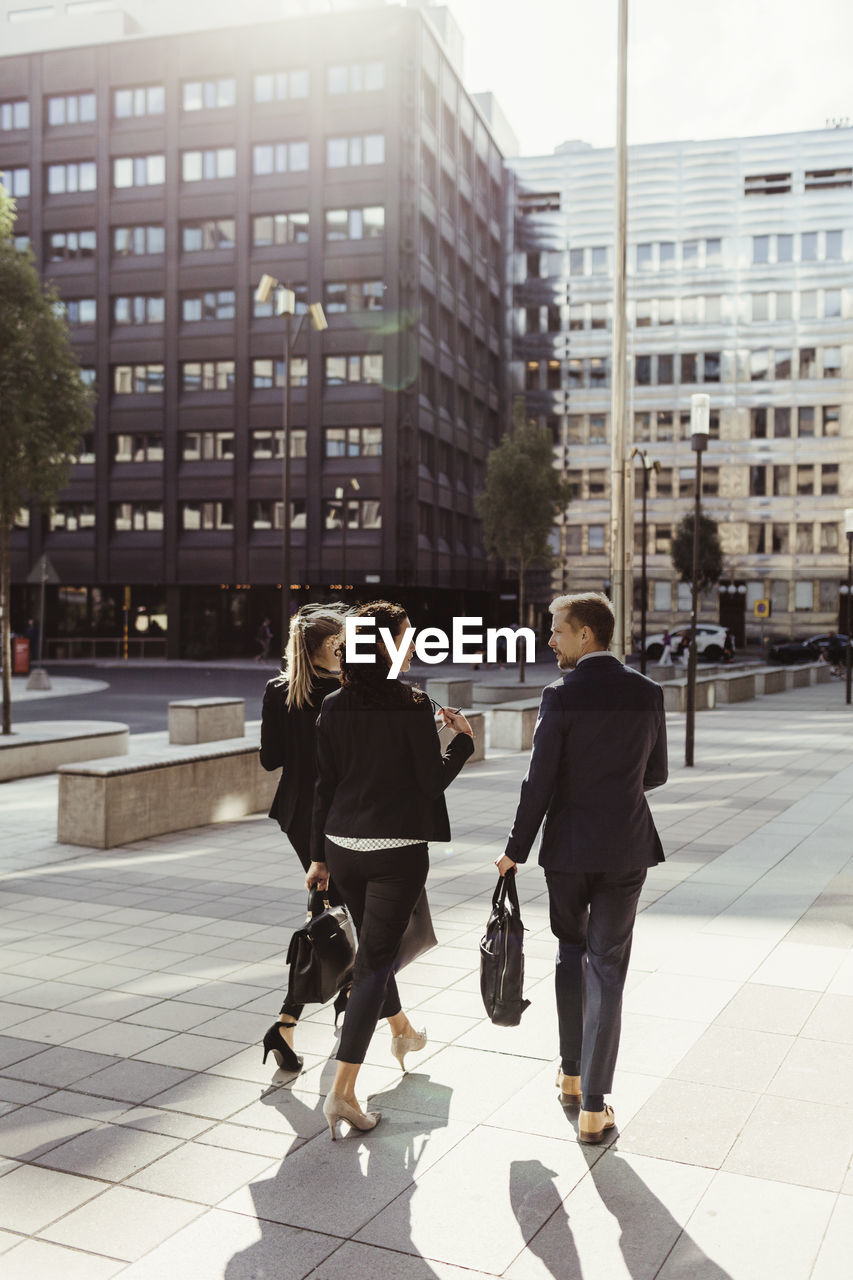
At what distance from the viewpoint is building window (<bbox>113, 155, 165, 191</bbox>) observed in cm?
5184

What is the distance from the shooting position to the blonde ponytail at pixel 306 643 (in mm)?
5133

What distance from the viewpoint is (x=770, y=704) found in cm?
2906

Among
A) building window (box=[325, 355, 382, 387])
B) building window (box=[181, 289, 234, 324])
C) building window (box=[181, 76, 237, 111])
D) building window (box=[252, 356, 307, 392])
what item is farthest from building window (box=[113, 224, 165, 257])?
building window (box=[325, 355, 382, 387])

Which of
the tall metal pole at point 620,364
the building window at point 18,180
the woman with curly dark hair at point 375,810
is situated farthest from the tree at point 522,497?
the woman with curly dark hair at point 375,810

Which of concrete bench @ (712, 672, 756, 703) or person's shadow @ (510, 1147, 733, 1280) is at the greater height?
person's shadow @ (510, 1147, 733, 1280)

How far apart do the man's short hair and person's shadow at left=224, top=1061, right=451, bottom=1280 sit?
190 centimetres

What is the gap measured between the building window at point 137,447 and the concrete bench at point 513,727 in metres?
36.3

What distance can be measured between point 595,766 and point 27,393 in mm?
14267

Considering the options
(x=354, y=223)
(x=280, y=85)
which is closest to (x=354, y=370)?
(x=354, y=223)

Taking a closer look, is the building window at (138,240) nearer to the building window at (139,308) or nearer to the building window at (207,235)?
the building window at (207,235)

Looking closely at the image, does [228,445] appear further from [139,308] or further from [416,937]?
[416,937]

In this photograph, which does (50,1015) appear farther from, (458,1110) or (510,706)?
(510,706)

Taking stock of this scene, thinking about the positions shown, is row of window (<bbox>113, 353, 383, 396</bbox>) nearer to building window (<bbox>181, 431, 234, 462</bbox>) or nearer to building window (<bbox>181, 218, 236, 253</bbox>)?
building window (<bbox>181, 431, 234, 462</bbox>)

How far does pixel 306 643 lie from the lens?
5.16 meters
